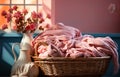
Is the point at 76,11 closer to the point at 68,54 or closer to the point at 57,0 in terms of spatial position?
the point at 57,0

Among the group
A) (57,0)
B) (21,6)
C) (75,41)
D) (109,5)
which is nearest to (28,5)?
(21,6)

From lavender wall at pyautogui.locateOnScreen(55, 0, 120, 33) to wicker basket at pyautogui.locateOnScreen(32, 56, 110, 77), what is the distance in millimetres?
1354

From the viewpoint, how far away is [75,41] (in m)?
2.25

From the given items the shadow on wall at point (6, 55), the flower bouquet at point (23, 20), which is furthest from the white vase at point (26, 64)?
the shadow on wall at point (6, 55)

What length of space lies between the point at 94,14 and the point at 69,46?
139cm

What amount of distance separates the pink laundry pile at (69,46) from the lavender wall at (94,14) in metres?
1.16

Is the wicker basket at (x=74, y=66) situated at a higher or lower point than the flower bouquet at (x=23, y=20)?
lower

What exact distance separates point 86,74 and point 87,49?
155mm

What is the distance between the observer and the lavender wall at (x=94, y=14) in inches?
138

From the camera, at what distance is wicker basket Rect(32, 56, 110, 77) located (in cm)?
212

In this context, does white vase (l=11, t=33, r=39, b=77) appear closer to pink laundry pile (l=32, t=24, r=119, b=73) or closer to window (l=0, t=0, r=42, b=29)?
pink laundry pile (l=32, t=24, r=119, b=73)

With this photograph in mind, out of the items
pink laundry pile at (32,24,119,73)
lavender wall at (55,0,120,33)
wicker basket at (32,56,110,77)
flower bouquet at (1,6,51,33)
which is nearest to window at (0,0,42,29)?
lavender wall at (55,0,120,33)

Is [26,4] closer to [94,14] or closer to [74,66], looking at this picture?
[94,14]

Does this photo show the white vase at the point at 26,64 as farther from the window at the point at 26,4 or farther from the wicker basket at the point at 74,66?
the window at the point at 26,4
